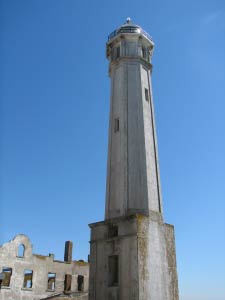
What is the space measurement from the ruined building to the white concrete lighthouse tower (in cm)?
1397

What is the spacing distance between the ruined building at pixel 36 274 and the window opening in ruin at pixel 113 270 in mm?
13801

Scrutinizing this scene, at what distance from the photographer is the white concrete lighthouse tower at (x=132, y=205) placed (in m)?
15.9

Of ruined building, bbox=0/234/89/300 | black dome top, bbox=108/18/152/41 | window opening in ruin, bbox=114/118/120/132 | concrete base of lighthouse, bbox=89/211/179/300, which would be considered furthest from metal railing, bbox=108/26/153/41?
ruined building, bbox=0/234/89/300

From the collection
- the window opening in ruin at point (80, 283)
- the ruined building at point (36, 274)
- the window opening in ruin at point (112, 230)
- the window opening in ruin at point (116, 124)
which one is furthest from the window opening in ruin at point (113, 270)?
the window opening in ruin at point (80, 283)

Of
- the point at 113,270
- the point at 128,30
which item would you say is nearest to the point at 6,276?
the point at 113,270

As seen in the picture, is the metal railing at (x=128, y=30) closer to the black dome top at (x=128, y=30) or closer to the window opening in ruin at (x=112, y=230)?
the black dome top at (x=128, y=30)

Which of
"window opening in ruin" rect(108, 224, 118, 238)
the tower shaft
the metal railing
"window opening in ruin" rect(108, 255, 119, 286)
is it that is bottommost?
"window opening in ruin" rect(108, 255, 119, 286)

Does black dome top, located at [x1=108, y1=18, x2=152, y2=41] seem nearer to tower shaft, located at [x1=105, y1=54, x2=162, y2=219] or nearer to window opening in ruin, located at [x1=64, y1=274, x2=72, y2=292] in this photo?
tower shaft, located at [x1=105, y1=54, x2=162, y2=219]

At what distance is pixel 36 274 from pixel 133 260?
63.9 feet

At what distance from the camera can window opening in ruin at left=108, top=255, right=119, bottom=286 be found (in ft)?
54.3

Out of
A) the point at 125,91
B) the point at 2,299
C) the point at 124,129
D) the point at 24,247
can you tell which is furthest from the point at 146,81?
the point at 2,299

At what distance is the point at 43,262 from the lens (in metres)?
33.0

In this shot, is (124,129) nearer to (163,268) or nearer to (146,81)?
(146,81)

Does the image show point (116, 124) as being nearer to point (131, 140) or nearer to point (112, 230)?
point (131, 140)
